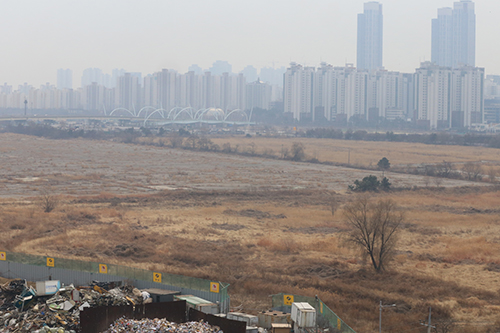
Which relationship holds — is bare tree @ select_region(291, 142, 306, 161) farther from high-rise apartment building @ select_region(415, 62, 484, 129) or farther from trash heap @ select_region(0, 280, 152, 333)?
high-rise apartment building @ select_region(415, 62, 484, 129)

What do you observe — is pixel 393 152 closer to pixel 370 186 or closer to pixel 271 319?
pixel 370 186

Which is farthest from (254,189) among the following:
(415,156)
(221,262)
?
(415,156)

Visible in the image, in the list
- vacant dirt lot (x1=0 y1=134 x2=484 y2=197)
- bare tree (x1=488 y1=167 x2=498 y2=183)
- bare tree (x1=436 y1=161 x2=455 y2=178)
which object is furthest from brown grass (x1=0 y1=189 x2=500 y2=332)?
bare tree (x1=436 y1=161 x2=455 y2=178)

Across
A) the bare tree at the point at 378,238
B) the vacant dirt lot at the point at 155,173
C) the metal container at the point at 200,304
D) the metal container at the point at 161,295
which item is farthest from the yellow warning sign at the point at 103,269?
the vacant dirt lot at the point at 155,173

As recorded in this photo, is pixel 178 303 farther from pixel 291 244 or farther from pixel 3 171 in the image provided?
pixel 3 171

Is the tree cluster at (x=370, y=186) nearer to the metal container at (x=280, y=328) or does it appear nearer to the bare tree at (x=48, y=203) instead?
the bare tree at (x=48, y=203)

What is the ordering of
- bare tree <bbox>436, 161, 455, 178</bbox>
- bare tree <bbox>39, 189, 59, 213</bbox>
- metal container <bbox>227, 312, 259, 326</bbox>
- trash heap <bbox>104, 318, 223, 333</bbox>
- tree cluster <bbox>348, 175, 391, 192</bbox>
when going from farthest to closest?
bare tree <bbox>436, 161, 455, 178</bbox> → tree cluster <bbox>348, 175, 391, 192</bbox> → bare tree <bbox>39, 189, 59, 213</bbox> → metal container <bbox>227, 312, 259, 326</bbox> → trash heap <bbox>104, 318, 223, 333</bbox>
